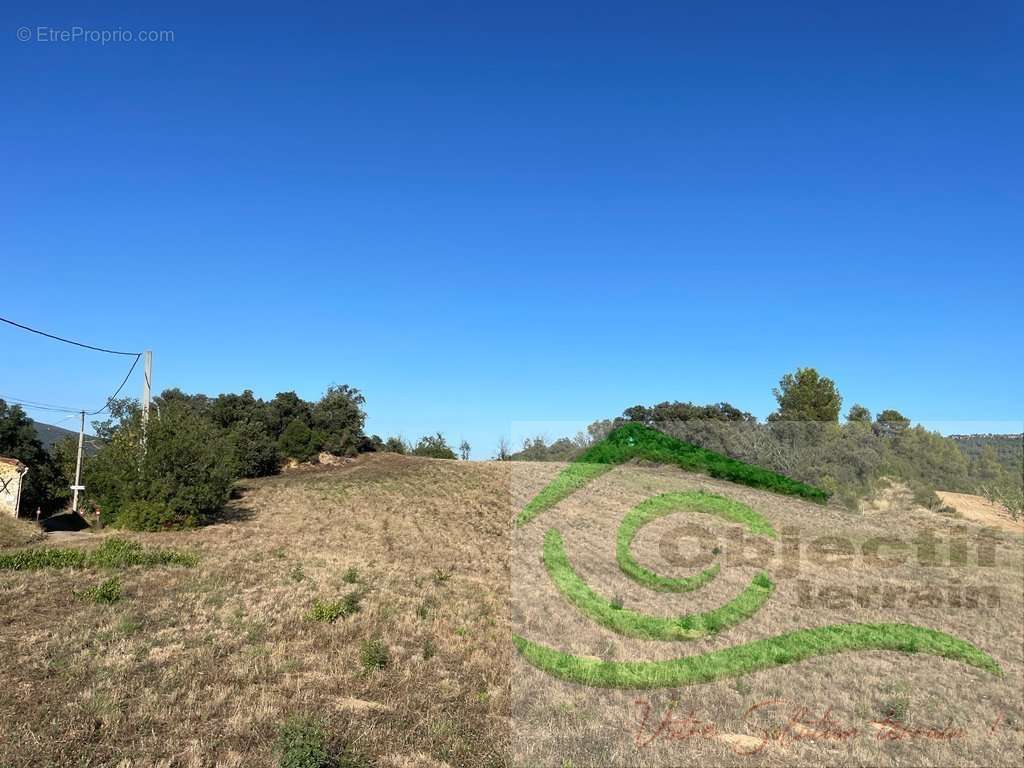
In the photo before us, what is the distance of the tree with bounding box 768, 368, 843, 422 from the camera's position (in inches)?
404

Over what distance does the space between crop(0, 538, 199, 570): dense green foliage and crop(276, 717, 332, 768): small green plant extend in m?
11.1

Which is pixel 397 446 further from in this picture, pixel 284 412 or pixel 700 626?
pixel 700 626

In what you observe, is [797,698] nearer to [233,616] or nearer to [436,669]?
[436,669]

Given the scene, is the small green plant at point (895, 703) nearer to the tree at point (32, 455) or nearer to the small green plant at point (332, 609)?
the small green plant at point (332, 609)

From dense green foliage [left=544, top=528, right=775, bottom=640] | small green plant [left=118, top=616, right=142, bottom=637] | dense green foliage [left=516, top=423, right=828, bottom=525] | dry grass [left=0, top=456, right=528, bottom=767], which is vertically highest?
dense green foliage [left=516, top=423, right=828, bottom=525]

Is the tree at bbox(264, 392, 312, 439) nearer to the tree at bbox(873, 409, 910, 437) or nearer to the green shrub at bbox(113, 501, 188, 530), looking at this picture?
the green shrub at bbox(113, 501, 188, 530)

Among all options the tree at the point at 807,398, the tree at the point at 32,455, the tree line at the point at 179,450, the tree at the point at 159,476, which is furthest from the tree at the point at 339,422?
the tree at the point at 807,398

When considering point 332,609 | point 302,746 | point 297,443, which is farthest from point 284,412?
point 302,746

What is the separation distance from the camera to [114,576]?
1402 cm

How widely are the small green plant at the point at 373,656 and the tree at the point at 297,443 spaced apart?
153 ft

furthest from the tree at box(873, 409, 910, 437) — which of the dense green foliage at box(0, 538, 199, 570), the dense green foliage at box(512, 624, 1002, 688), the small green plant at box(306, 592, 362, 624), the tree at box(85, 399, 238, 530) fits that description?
the tree at box(85, 399, 238, 530)

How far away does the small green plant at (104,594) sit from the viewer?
11820 millimetres

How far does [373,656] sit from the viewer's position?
9.10 m

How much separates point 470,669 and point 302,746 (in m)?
3.54
